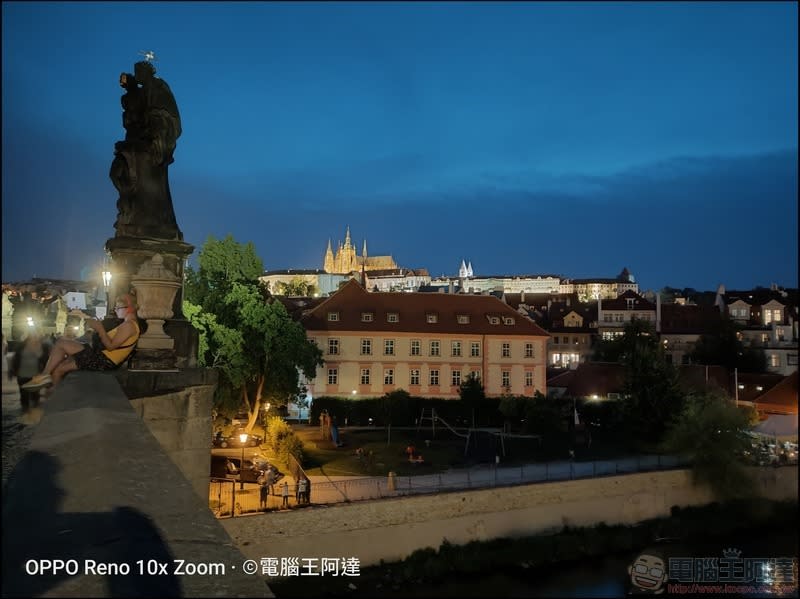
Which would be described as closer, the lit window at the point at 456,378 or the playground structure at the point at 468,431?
the playground structure at the point at 468,431

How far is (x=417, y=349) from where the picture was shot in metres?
40.0

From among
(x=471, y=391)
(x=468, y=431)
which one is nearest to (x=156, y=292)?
(x=468, y=431)

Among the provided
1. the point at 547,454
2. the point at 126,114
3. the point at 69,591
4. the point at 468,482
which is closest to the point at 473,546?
the point at 468,482

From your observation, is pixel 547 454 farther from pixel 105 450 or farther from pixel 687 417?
pixel 105 450

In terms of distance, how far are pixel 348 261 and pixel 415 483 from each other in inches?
6178

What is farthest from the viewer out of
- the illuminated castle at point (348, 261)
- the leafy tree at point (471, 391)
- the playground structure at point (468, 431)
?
the illuminated castle at point (348, 261)

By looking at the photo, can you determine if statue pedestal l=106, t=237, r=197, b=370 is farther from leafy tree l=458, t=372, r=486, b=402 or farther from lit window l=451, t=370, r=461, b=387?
lit window l=451, t=370, r=461, b=387

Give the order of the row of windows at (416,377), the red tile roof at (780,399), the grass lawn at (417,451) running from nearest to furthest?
the grass lawn at (417,451), the red tile roof at (780,399), the row of windows at (416,377)

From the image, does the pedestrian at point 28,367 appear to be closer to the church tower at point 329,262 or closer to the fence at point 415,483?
the fence at point 415,483

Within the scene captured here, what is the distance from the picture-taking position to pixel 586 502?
75.5ft

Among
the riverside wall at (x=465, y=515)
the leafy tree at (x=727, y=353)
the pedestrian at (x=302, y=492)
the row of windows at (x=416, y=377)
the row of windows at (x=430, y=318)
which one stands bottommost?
the riverside wall at (x=465, y=515)

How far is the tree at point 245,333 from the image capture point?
23.5 m

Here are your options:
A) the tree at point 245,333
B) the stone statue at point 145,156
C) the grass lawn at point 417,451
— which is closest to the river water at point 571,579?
the grass lawn at point 417,451

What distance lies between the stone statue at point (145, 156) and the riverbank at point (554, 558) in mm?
12543
